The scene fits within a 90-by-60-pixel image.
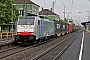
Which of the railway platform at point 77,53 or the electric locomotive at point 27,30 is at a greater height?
the electric locomotive at point 27,30

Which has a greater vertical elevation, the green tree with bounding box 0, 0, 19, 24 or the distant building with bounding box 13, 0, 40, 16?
the distant building with bounding box 13, 0, 40, 16

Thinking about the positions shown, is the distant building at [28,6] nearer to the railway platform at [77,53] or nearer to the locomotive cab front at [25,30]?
the locomotive cab front at [25,30]

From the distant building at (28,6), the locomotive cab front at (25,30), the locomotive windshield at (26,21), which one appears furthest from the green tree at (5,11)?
the locomotive cab front at (25,30)

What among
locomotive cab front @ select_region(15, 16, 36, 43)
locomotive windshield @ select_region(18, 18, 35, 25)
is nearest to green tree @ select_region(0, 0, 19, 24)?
locomotive windshield @ select_region(18, 18, 35, 25)

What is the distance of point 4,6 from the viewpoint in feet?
186

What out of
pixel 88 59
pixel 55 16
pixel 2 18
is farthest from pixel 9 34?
pixel 55 16

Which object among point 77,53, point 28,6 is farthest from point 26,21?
point 28,6

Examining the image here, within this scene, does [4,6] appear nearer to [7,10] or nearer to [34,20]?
[7,10]

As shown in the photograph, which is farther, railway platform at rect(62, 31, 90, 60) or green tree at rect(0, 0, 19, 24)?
green tree at rect(0, 0, 19, 24)

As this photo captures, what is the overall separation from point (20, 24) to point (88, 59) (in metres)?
12.1

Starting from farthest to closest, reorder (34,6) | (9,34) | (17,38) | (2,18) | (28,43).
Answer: (34,6) → (2,18) → (9,34) → (28,43) → (17,38)

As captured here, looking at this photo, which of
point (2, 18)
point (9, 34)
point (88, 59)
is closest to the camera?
point (88, 59)

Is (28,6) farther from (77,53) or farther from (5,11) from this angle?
(77,53)

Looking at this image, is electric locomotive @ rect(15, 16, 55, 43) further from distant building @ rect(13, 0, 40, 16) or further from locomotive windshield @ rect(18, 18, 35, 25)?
distant building @ rect(13, 0, 40, 16)
